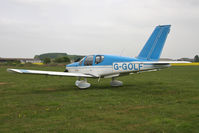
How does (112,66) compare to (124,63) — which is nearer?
(124,63)

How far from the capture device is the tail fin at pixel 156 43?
1209 cm

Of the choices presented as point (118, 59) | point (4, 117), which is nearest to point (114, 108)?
point (4, 117)

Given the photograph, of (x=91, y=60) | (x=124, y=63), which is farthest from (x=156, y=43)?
(x=91, y=60)

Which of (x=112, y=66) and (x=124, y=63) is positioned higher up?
(x=124, y=63)

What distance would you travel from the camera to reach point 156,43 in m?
12.2

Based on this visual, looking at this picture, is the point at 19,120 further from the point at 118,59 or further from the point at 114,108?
the point at 118,59

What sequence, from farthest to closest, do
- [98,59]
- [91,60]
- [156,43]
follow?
[91,60]
[98,59]
[156,43]

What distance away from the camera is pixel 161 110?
6.49 meters

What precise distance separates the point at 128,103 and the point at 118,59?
4.60 m

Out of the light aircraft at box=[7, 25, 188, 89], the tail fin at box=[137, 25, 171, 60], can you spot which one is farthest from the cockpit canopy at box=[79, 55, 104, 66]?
the tail fin at box=[137, 25, 171, 60]

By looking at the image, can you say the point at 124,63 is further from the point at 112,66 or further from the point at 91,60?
the point at 91,60

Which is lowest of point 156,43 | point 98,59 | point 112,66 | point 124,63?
point 112,66

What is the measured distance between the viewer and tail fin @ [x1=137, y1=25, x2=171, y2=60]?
1209cm

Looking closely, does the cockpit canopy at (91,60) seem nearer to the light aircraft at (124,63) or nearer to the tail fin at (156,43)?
the light aircraft at (124,63)
